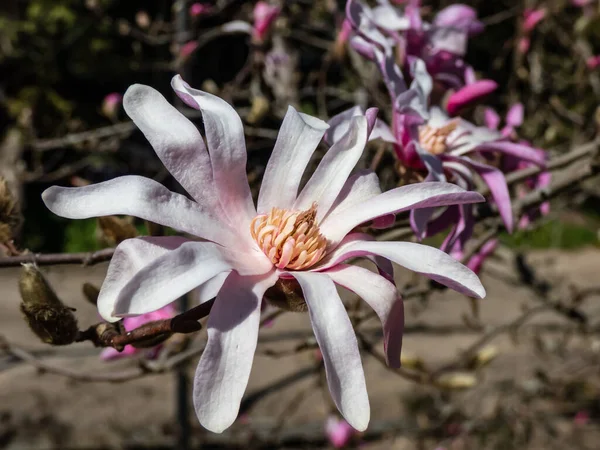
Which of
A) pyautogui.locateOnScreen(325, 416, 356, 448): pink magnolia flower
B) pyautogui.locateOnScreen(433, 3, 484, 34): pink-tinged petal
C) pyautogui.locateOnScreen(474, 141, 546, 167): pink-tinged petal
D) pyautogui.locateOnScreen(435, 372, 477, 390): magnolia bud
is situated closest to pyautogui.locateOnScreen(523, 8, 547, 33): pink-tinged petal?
pyautogui.locateOnScreen(433, 3, 484, 34): pink-tinged petal

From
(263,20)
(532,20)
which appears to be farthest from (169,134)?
(532,20)

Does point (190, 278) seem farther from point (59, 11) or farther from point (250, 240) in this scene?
point (59, 11)

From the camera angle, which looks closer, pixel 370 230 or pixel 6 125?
pixel 370 230

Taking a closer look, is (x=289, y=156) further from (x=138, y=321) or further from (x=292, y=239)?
(x=138, y=321)

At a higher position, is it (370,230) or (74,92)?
(370,230)

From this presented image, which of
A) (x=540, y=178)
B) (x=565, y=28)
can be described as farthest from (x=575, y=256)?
(x=540, y=178)

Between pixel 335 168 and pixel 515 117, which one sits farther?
pixel 515 117

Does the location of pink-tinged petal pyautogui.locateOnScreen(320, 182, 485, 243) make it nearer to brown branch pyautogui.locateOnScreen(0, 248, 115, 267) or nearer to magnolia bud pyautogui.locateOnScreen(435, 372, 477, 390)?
brown branch pyautogui.locateOnScreen(0, 248, 115, 267)
